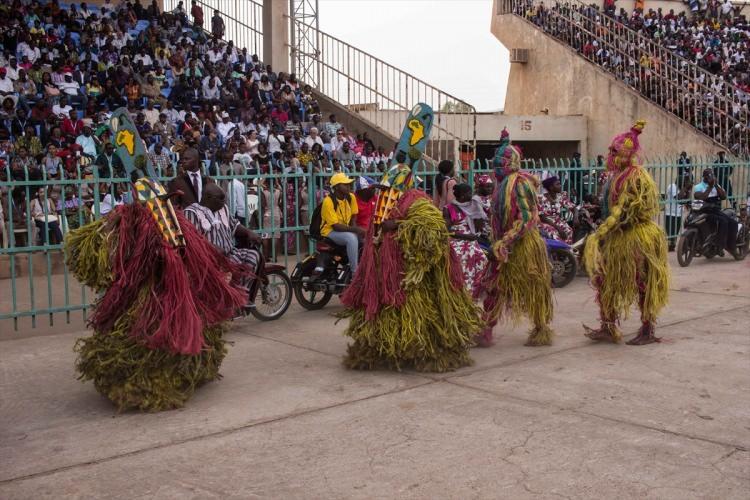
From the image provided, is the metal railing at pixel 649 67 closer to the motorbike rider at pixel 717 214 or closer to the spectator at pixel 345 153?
the motorbike rider at pixel 717 214

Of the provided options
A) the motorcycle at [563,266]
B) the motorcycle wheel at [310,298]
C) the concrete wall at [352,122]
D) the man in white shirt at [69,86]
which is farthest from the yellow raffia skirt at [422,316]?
the concrete wall at [352,122]

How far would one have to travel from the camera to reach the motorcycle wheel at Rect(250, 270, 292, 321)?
859 centimetres

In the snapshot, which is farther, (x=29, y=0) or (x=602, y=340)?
(x=29, y=0)

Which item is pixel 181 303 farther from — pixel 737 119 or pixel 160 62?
pixel 737 119

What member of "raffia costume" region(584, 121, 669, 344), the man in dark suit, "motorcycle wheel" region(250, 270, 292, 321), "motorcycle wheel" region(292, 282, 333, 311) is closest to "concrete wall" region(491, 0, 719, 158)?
"motorcycle wheel" region(292, 282, 333, 311)

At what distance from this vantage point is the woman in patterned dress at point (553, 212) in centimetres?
1027

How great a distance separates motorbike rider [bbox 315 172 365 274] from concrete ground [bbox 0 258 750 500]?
1.54 m

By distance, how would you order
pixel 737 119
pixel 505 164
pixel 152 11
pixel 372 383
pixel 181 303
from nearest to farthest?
pixel 181 303 < pixel 372 383 < pixel 505 164 < pixel 152 11 < pixel 737 119

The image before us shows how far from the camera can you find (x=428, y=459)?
447cm

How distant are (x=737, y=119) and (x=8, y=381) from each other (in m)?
20.4

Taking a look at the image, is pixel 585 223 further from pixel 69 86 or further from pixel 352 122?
pixel 69 86

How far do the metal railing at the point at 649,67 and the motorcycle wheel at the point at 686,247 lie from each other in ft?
32.5

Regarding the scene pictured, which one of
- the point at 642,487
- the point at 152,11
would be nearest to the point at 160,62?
the point at 152,11

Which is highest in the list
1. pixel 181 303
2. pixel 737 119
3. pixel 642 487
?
pixel 737 119
